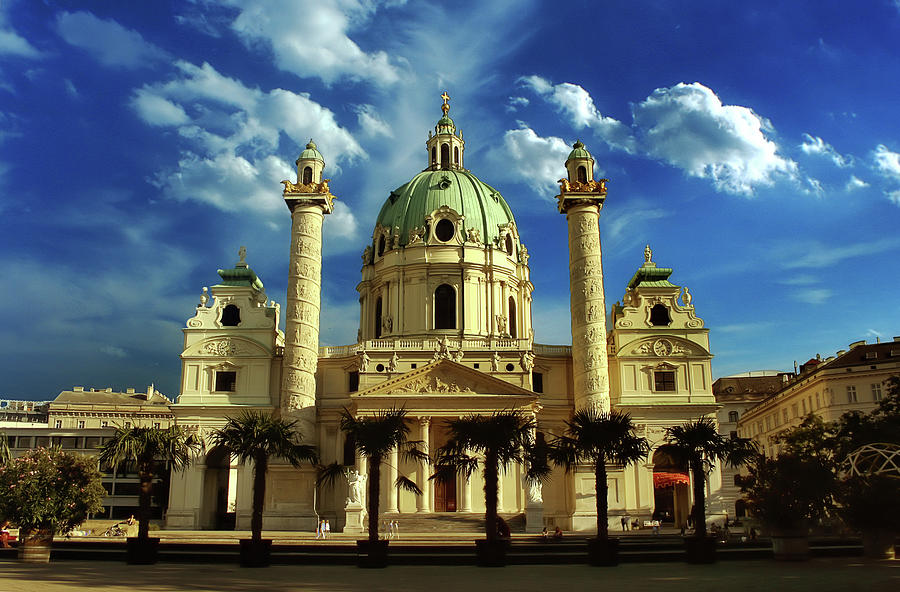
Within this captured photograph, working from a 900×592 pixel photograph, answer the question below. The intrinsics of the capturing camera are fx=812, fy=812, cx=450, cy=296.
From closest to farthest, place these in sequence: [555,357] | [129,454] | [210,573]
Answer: [210,573] < [129,454] < [555,357]

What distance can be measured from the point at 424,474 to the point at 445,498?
269 cm

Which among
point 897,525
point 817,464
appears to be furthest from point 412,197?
point 897,525

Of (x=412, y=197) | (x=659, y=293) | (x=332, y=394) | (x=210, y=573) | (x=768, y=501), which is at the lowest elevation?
(x=210, y=573)

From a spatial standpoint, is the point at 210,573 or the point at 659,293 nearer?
the point at 210,573

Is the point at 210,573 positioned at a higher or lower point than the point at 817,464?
lower

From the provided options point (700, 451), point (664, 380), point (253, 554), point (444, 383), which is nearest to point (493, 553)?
point (253, 554)

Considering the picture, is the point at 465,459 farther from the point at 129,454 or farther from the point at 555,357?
the point at 555,357

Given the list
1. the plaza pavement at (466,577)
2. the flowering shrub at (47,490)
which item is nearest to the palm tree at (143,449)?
the flowering shrub at (47,490)

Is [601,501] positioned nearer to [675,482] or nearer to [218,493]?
[675,482]

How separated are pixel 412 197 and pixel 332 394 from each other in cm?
2027

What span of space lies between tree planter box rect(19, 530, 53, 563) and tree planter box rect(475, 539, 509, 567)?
15.1 meters

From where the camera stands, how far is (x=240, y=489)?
177 feet

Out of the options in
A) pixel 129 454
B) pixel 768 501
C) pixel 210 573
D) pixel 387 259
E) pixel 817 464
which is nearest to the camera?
pixel 210 573

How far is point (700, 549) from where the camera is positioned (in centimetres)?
2697
